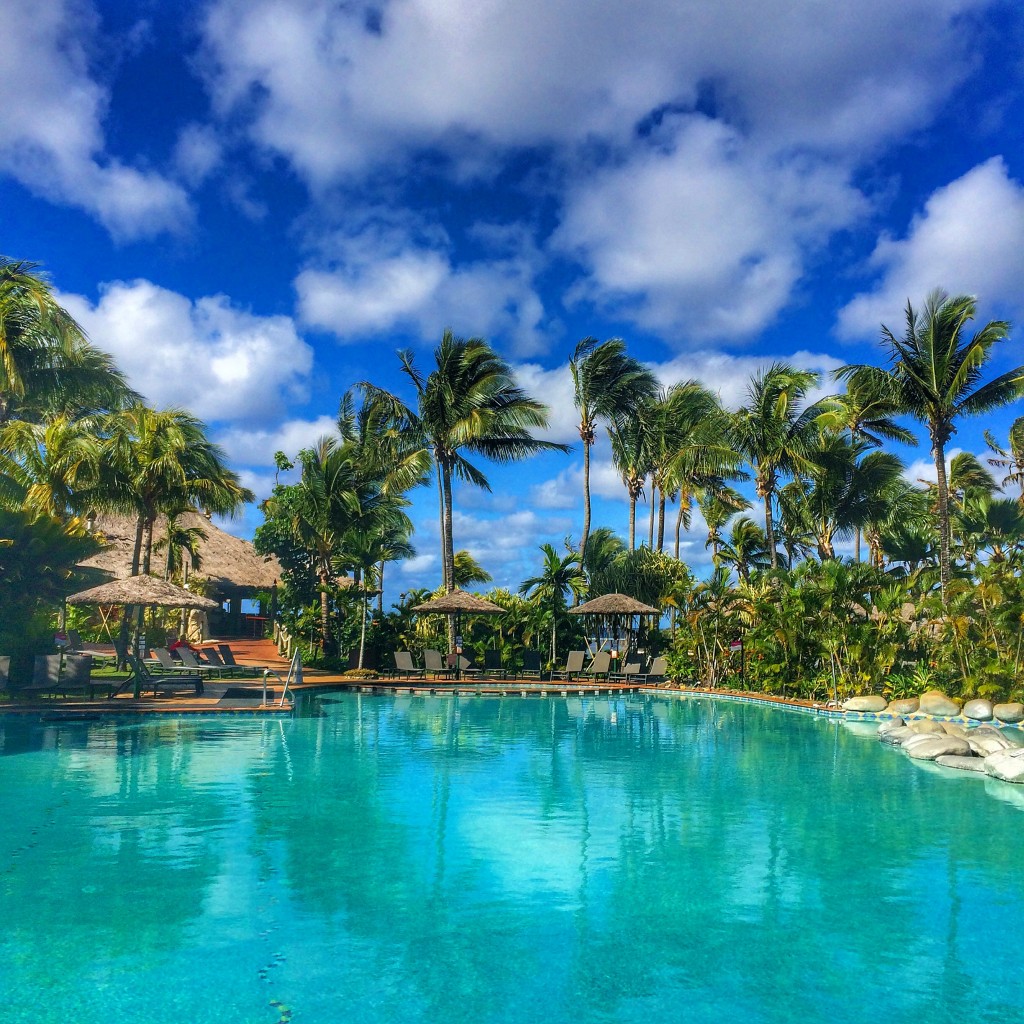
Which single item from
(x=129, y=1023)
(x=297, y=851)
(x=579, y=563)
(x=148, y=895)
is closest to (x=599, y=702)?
(x=579, y=563)

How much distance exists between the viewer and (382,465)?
2767cm

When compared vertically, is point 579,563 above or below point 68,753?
above

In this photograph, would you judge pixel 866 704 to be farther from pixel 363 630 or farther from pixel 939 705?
pixel 363 630

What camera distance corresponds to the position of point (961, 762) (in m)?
11.8

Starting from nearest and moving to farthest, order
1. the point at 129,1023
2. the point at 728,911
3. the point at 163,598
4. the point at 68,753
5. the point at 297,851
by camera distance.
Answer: the point at 129,1023, the point at 728,911, the point at 297,851, the point at 68,753, the point at 163,598

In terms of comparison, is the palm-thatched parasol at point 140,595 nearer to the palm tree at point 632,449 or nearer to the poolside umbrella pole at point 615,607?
the poolside umbrella pole at point 615,607

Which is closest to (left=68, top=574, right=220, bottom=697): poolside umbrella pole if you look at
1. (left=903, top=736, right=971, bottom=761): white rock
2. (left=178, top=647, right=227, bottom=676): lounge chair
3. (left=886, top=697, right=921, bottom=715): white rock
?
(left=178, top=647, right=227, bottom=676): lounge chair

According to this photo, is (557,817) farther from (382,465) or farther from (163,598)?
(382,465)

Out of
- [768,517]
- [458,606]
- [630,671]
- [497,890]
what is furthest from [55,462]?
[497,890]

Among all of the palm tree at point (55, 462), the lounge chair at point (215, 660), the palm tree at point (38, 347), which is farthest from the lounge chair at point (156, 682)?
the palm tree at point (38, 347)

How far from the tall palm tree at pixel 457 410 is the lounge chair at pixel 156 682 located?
1015 cm

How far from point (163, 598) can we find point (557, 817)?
36.0 ft

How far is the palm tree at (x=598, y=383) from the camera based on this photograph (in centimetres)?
2933

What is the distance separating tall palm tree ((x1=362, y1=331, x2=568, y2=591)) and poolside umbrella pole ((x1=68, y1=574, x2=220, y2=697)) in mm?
10098
